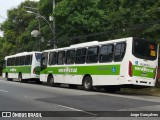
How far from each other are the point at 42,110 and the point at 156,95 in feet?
34.3

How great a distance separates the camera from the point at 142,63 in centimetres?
2245

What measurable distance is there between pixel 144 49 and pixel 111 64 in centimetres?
A: 216

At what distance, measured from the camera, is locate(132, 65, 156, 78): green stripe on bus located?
22.1 metres

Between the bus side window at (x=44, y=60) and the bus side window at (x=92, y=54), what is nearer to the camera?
the bus side window at (x=92, y=54)


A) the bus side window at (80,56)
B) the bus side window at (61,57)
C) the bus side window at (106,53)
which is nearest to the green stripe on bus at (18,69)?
the bus side window at (61,57)

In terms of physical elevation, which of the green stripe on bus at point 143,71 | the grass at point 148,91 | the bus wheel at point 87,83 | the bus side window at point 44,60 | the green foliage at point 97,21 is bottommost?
the grass at point 148,91

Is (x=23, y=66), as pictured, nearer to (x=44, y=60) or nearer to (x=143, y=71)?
(x=44, y=60)

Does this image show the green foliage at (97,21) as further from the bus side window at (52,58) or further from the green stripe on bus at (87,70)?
the green stripe on bus at (87,70)

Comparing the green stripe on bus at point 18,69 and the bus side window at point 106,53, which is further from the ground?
the bus side window at point 106,53

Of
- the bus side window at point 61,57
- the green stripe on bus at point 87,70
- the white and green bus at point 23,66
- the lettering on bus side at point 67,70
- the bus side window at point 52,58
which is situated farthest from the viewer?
the white and green bus at point 23,66

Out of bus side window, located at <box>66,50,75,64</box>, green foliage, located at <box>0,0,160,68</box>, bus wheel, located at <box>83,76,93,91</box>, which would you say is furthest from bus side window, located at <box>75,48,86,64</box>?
green foliage, located at <box>0,0,160,68</box>

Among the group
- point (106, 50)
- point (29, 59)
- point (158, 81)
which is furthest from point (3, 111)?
point (29, 59)

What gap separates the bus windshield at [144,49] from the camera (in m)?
22.2

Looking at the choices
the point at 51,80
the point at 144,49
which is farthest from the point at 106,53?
the point at 51,80
